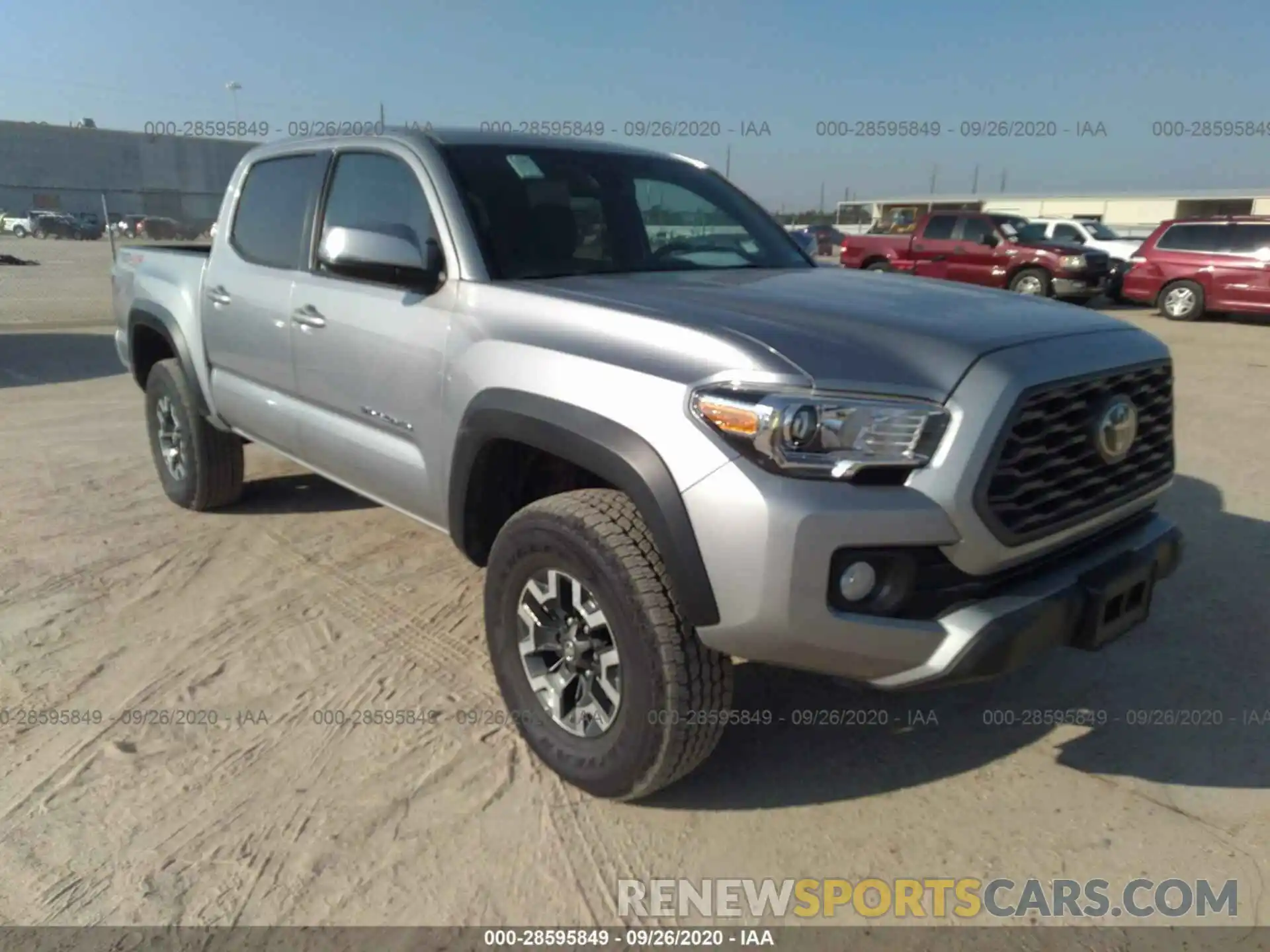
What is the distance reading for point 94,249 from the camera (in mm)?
32250

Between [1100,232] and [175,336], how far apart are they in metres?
22.1

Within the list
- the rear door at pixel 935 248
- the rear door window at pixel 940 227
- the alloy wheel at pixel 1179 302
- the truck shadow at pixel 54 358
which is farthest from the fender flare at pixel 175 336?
the alloy wheel at pixel 1179 302

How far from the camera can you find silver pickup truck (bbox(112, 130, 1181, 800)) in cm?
226

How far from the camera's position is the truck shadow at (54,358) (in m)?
9.85

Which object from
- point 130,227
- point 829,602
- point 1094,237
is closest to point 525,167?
point 829,602

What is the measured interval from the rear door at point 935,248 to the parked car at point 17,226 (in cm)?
4020

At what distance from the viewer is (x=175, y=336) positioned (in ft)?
16.4

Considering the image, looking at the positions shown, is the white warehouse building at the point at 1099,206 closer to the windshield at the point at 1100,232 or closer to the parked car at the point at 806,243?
the windshield at the point at 1100,232

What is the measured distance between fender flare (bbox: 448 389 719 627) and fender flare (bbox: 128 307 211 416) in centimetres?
253

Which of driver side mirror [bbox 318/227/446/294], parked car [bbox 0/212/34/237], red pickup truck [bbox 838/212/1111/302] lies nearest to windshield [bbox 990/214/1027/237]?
red pickup truck [bbox 838/212/1111/302]

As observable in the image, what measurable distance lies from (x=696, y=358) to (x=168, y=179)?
204 feet

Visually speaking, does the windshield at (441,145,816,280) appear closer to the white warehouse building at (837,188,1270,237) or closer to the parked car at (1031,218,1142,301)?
the parked car at (1031,218,1142,301)

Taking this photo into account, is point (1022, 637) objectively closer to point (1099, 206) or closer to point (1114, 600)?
point (1114, 600)

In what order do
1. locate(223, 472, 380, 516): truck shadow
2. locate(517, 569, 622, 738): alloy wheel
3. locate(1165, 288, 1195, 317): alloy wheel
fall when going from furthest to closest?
locate(1165, 288, 1195, 317): alloy wheel
locate(223, 472, 380, 516): truck shadow
locate(517, 569, 622, 738): alloy wheel
